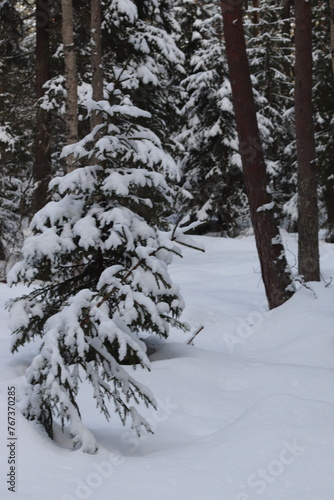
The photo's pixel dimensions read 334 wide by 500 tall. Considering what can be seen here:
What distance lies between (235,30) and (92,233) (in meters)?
4.63

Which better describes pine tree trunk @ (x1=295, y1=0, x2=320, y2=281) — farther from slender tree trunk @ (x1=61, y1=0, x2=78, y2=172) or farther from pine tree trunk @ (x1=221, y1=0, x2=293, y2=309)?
slender tree trunk @ (x1=61, y1=0, x2=78, y2=172)

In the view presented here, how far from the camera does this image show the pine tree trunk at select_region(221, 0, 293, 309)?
26.8 feet

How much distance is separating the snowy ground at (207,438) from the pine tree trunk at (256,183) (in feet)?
5.25

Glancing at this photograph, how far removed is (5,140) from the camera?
1298 centimetres

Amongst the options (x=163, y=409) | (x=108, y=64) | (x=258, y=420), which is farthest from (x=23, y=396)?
(x=108, y=64)

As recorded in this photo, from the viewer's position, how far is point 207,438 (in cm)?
346

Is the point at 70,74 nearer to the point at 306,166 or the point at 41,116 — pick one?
the point at 41,116

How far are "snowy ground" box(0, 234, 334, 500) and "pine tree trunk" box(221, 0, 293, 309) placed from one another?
160 centimetres

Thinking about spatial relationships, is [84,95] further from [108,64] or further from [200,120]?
[200,120]

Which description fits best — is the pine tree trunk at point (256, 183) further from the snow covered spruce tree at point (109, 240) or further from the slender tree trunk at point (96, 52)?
the snow covered spruce tree at point (109, 240)

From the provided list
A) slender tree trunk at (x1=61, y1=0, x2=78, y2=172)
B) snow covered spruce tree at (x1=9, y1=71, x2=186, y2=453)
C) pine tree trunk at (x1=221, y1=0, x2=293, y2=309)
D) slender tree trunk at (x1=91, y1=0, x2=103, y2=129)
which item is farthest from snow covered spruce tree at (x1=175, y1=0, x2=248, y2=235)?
snow covered spruce tree at (x1=9, y1=71, x2=186, y2=453)

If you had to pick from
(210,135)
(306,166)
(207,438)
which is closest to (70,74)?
(306,166)

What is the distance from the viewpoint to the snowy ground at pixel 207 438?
2711 mm

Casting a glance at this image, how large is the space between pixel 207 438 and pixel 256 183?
5434 millimetres
